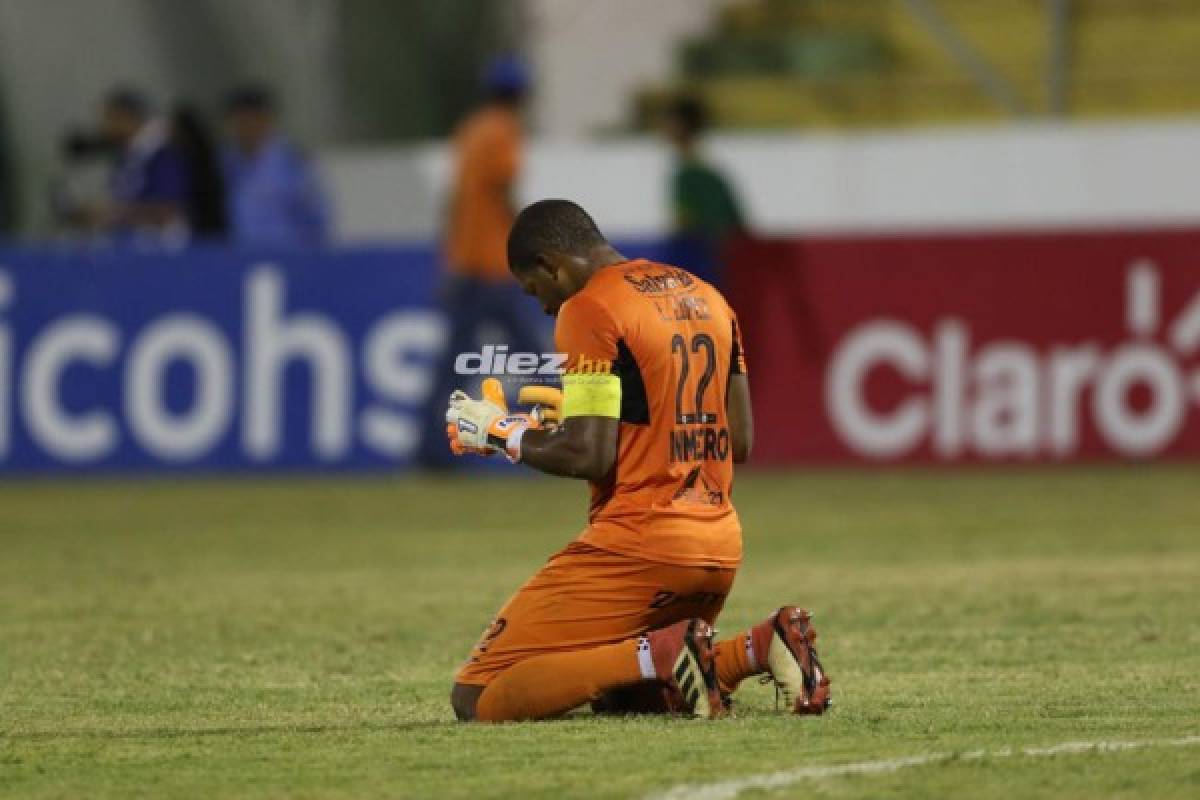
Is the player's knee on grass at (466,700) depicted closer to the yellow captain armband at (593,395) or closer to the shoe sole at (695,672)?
the shoe sole at (695,672)

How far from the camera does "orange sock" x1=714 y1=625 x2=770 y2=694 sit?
25.8 ft

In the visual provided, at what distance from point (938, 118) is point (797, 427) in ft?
13.0

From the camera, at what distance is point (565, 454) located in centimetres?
782

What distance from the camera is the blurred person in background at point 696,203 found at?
1870 centimetres

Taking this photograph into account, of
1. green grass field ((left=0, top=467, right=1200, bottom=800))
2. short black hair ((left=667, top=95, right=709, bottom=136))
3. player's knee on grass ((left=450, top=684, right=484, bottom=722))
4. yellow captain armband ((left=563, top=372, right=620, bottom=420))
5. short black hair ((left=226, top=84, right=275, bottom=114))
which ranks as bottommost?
green grass field ((left=0, top=467, right=1200, bottom=800))

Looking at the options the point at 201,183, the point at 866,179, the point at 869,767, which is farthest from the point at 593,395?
the point at 866,179

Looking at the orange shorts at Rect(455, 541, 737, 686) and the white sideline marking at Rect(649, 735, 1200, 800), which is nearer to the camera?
the white sideline marking at Rect(649, 735, 1200, 800)

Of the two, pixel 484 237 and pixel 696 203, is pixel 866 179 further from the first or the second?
pixel 484 237

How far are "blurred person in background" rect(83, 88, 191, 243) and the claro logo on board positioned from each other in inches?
206

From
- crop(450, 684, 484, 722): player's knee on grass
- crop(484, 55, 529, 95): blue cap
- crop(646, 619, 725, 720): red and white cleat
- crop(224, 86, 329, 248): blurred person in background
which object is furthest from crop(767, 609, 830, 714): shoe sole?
crop(224, 86, 329, 248): blurred person in background

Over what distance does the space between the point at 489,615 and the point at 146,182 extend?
9.76 m

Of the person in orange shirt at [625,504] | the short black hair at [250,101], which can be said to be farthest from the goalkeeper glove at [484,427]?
the short black hair at [250,101]

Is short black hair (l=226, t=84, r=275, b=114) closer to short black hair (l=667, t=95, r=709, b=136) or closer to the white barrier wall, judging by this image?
the white barrier wall

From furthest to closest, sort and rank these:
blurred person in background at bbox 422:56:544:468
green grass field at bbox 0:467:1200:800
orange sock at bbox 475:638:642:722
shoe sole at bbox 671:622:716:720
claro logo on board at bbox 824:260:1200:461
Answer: blurred person in background at bbox 422:56:544:468
claro logo on board at bbox 824:260:1200:461
orange sock at bbox 475:638:642:722
shoe sole at bbox 671:622:716:720
green grass field at bbox 0:467:1200:800
